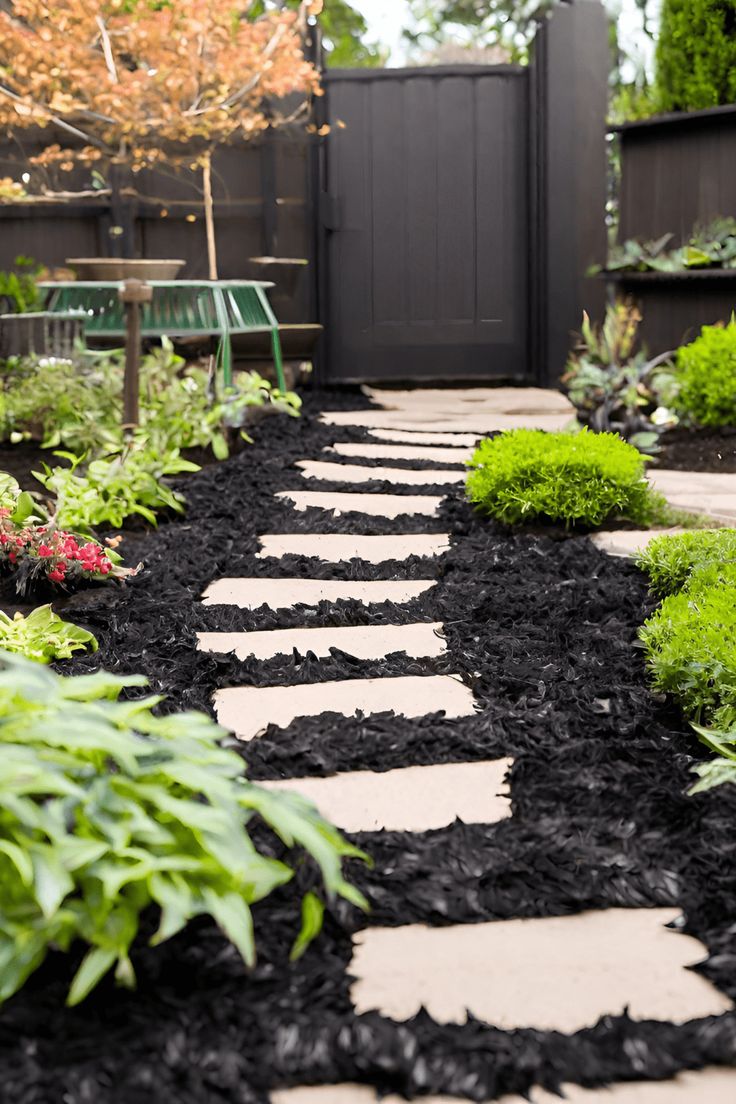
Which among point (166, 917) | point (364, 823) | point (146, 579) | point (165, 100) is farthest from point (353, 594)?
point (165, 100)

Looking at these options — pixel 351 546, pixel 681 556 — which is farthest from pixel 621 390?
pixel 681 556

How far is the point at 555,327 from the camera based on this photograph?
773 cm

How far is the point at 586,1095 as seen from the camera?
1.30 m

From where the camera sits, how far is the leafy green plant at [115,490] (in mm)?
3717

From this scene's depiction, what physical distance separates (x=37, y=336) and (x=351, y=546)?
147 inches

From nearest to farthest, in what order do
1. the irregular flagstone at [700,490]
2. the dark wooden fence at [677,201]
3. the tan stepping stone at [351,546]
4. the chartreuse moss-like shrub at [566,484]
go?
the tan stepping stone at [351,546] < the chartreuse moss-like shrub at [566,484] < the irregular flagstone at [700,490] < the dark wooden fence at [677,201]

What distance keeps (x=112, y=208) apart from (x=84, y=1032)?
22.7 ft

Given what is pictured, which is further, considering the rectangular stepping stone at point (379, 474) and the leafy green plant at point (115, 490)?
the rectangular stepping stone at point (379, 474)

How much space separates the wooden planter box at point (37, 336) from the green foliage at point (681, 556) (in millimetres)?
4371

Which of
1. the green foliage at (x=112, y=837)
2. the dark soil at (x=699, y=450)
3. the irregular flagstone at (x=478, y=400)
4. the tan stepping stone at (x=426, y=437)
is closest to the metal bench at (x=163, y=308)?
the tan stepping stone at (x=426, y=437)

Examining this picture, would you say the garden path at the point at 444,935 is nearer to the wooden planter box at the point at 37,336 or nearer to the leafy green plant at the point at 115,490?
the leafy green plant at the point at 115,490

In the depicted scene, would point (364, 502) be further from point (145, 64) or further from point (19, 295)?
point (145, 64)

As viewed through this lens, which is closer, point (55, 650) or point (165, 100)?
point (55, 650)

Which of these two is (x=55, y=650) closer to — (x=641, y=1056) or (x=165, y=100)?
(x=641, y=1056)
